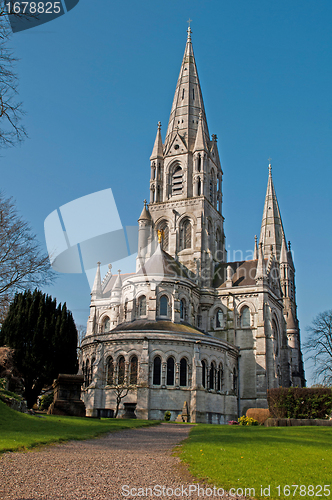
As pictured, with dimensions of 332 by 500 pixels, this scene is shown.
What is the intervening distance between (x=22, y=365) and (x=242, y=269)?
29159 mm

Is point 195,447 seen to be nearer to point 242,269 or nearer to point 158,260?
point 158,260

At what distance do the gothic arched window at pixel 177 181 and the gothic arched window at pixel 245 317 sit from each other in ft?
59.2

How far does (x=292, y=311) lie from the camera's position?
78125 mm

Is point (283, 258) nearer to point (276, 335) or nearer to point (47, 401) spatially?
point (276, 335)

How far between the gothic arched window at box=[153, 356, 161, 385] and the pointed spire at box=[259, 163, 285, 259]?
47.1 metres

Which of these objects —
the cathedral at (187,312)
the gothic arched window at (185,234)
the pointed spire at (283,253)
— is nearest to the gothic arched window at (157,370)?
the cathedral at (187,312)

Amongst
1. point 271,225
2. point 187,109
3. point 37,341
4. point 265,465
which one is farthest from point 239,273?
point 265,465

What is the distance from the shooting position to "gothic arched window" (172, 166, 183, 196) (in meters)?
60.4

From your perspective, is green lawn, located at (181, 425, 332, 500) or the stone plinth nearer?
green lawn, located at (181, 425, 332, 500)

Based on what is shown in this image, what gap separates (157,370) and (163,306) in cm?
929

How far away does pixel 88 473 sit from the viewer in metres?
9.12

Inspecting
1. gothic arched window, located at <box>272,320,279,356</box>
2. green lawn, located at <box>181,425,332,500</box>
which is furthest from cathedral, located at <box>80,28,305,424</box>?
green lawn, located at <box>181,425,332,500</box>

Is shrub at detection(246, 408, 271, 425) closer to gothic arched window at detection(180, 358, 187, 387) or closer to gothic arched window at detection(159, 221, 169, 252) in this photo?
gothic arched window at detection(180, 358, 187, 387)

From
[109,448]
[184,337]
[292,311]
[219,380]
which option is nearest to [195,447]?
[109,448]
